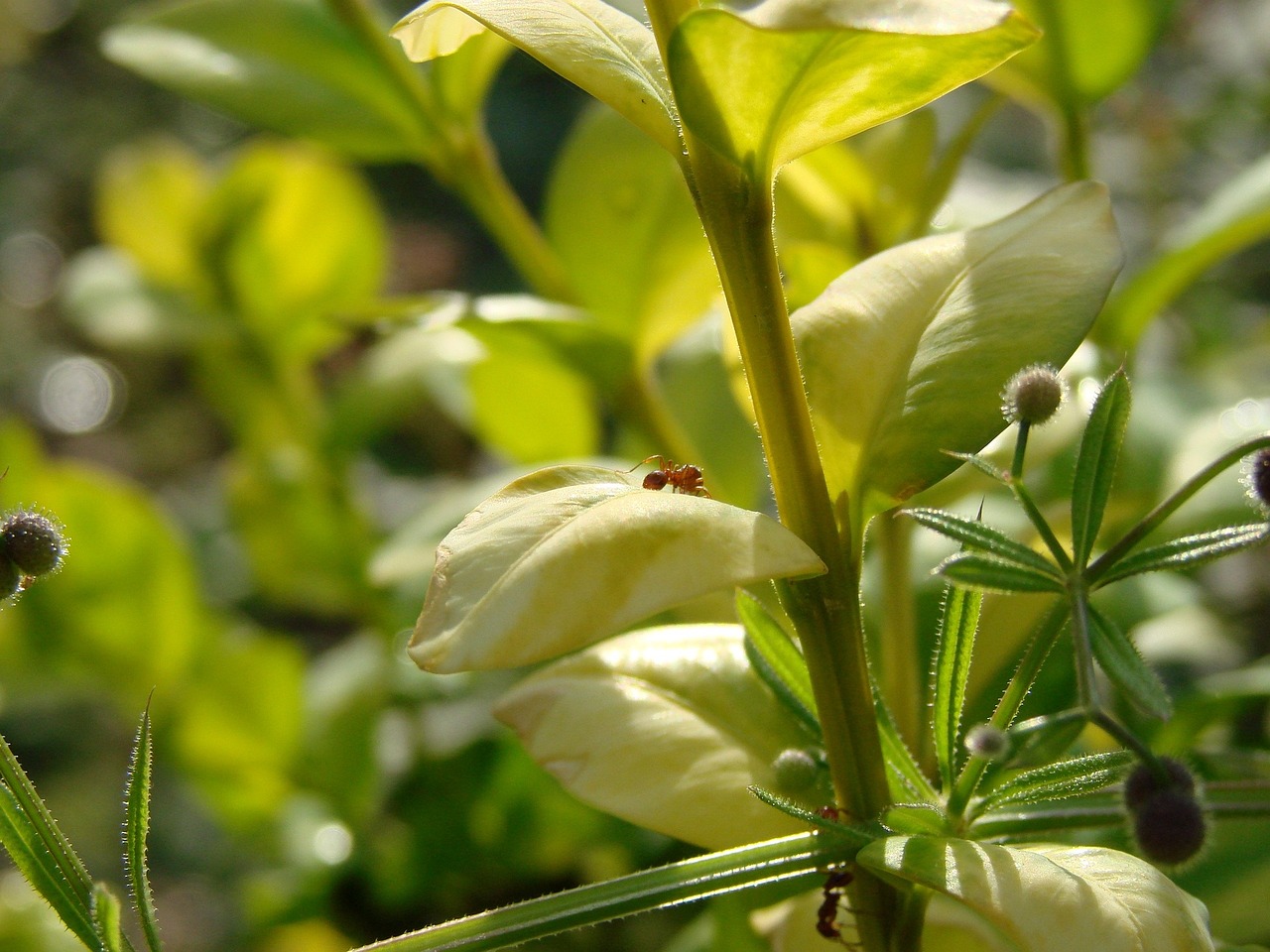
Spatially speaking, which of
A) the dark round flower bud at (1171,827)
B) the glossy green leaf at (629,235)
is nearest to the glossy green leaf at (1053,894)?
the dark round flower bud at (1171,827)

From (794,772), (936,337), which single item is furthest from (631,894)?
(936,337)

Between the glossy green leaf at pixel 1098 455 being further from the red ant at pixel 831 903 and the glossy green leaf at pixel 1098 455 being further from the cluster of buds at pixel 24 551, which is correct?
the cluster of buds at pixel 24 551

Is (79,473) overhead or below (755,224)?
below

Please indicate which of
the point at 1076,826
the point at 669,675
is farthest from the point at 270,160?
the point at 1076,826

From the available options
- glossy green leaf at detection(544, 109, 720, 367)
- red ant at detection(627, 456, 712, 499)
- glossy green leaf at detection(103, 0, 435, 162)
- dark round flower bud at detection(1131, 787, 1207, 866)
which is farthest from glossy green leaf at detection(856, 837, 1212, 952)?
glossy green leaf at detection(103, 0, 435, 162)

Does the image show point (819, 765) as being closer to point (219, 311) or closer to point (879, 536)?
point (879, 536)

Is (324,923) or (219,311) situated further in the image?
(219,311)

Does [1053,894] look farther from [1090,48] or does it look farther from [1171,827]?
[1090,48]

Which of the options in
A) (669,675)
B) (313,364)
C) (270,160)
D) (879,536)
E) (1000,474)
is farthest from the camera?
(313,364)
